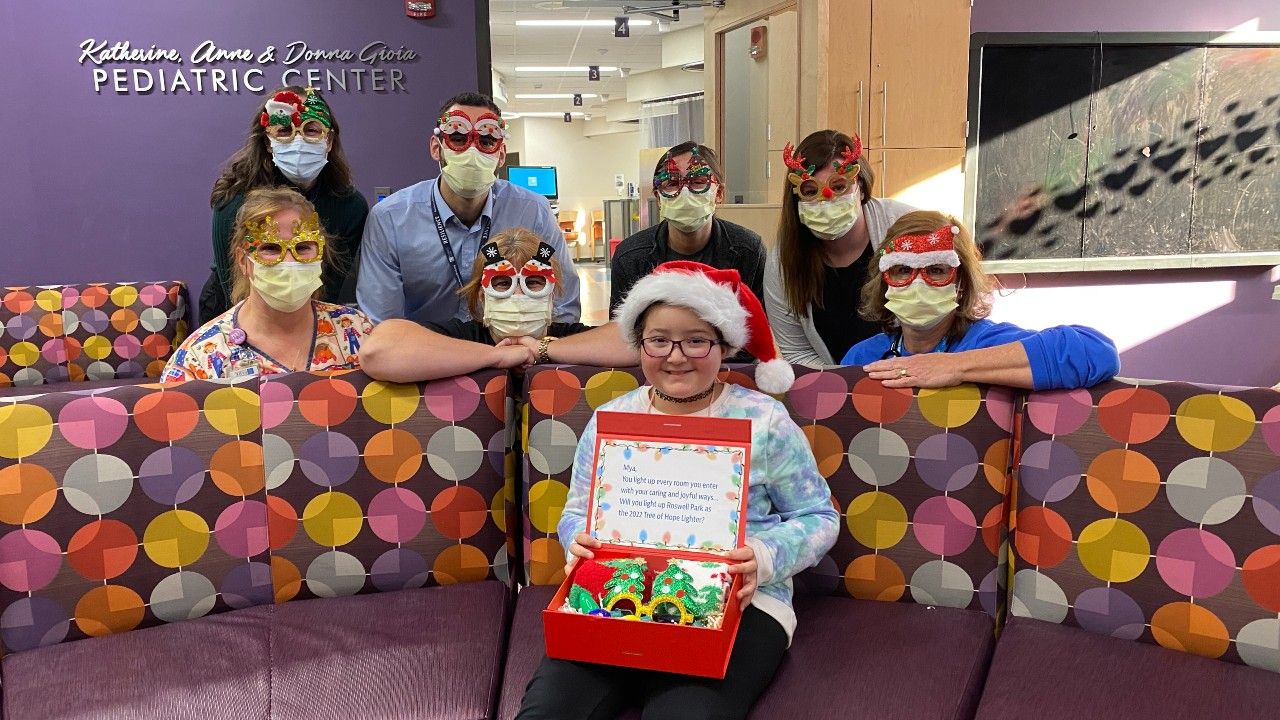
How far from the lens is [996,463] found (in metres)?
1.98

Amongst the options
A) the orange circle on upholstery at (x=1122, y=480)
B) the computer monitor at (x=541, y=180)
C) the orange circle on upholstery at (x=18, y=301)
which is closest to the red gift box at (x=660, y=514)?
the orange circle on upholstery at (x=1122, y=480)

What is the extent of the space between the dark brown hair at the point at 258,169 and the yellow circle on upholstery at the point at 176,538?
4.23ft

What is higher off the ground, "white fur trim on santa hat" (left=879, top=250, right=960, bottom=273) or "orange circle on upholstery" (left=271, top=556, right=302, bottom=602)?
"white fur trim on santa hat" (left=879, top=250, right=960, bottom=273)

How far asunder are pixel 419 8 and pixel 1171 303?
4713 mm

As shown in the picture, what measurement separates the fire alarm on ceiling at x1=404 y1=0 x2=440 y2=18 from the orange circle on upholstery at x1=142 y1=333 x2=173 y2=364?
206 cm

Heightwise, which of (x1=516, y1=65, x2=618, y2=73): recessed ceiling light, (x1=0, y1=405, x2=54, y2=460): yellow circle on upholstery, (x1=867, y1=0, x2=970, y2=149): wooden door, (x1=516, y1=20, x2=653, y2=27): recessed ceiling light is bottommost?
(x1=0, y1=405, x2=54, y2=460): yellow circle on upholstery

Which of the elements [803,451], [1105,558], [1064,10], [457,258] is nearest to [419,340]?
Answer: [457,258]

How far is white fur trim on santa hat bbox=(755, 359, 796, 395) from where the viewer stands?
1944mm

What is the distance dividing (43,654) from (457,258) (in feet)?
5.02

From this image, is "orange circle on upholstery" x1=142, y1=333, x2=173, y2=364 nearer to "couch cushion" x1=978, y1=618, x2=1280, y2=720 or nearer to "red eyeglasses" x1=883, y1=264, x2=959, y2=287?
"red eyeglasses" x1=883, y1=264, x2=959, y2=287

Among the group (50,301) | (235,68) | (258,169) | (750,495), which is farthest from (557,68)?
(750,495)

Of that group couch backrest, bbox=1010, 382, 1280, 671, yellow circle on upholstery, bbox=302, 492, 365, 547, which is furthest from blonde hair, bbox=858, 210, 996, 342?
yellow circle on upholstery, bbox=302, 492, 365, 547

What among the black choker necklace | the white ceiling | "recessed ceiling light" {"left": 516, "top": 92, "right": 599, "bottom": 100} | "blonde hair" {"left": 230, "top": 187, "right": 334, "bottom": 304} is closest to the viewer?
the black choker necklace

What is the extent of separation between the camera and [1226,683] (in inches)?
65.3
